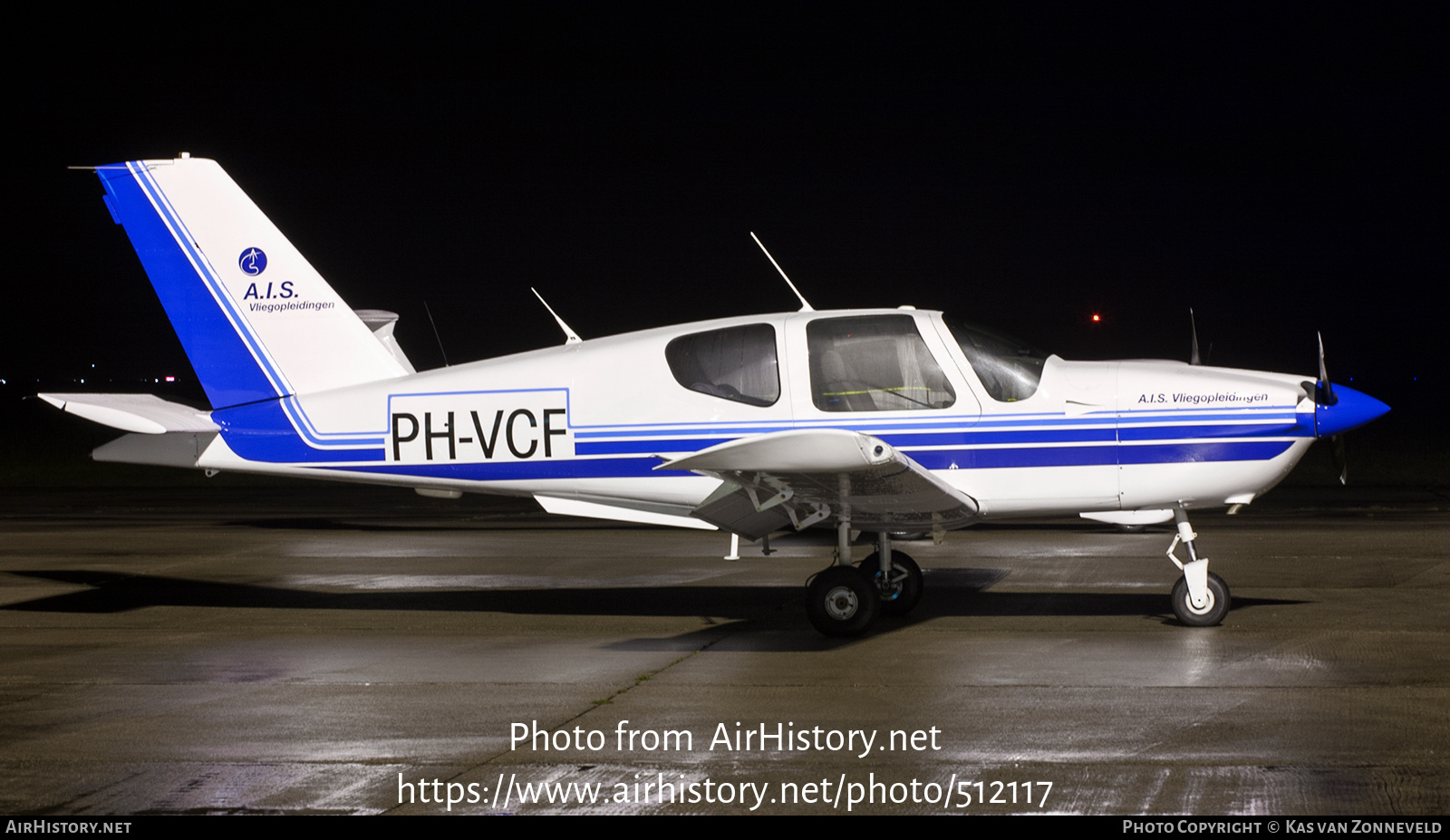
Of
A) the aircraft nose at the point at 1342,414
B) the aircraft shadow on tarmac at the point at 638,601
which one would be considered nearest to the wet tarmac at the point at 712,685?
the aircraft shadow on tarmac at the point at 638,601

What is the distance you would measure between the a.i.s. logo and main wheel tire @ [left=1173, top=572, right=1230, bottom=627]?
7.03m

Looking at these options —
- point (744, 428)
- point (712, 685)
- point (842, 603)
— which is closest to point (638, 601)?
point (744, 428)

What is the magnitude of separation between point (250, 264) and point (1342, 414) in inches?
307

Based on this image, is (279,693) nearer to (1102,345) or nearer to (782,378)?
(782,378)

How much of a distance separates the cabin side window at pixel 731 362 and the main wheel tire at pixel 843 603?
1284 mm

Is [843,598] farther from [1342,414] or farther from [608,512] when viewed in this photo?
[1342,414]

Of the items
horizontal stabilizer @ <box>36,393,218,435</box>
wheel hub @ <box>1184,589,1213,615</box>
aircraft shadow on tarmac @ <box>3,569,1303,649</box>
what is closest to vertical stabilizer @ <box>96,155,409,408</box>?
horizontal stabilizer @ <box>36,393,218,435</box>

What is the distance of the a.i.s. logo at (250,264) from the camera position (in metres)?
10.4

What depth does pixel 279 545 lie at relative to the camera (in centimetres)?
1598

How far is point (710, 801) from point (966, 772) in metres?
1.13

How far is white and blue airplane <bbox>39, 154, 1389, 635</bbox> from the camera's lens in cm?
916

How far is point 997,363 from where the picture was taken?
9297 mm

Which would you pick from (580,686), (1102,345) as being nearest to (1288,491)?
(1102,345)

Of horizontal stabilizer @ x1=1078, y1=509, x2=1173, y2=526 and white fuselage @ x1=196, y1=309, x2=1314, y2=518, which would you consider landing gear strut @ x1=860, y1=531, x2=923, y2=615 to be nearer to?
white fuselage @ x1=196, y1=309, x2=1314, y2=518
